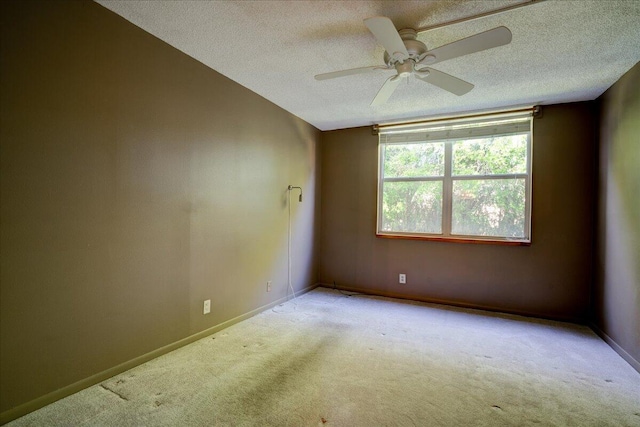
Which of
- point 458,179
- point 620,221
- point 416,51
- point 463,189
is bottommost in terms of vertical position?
point 620,221

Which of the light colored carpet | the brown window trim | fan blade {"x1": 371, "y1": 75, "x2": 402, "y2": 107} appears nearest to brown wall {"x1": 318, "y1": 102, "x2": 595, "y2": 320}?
the brown window trim

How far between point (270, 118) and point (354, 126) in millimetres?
1452

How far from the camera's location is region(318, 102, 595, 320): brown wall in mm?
3322

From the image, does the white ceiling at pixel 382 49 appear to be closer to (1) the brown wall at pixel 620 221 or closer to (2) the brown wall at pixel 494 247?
(1) the brown wall at pixel 620 221

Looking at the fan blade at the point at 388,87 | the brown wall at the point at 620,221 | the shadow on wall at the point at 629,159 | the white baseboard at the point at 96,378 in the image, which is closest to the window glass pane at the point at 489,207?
the brown wall at the point at 620,221

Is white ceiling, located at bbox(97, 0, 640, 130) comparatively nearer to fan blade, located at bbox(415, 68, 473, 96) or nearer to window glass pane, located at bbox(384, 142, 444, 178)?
fan blade, located at bbox(415, 68, 473, 96)

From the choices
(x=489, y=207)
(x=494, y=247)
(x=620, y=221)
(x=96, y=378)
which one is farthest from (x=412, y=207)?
(x=96, y=378)

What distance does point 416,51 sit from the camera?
2.03 m

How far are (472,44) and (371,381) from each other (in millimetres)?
2233

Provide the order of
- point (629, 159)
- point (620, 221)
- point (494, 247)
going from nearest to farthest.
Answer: point (629, 159)
point (620, 221)
point (494, 247)

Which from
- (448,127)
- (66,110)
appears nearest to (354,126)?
(448,127)

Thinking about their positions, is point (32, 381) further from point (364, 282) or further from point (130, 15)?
point (364, 282)

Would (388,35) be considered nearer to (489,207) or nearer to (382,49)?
(382,49)

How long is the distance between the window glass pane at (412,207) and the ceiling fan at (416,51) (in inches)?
72.3
